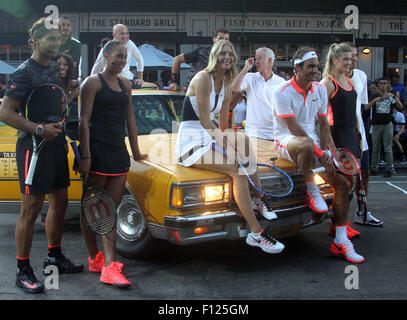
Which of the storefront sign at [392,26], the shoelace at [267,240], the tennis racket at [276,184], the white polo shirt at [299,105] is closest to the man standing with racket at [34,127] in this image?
the tennis racket at [276,184]

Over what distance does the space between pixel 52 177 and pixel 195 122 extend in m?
1.36

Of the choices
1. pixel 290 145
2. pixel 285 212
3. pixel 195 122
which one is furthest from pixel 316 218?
pixel 195 122

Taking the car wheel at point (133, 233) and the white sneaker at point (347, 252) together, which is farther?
the white sneaker at point (347, 252)

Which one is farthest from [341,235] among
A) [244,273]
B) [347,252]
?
[244,273]

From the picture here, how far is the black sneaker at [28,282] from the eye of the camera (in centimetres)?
392

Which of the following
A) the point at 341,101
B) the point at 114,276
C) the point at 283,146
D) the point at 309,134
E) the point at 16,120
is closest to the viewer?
the point at 16,120

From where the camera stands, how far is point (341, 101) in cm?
516

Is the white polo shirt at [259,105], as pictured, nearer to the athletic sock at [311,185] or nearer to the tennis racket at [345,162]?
the tennis racket at [345,162]

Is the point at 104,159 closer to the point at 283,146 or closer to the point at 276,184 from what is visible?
the point at 276,184

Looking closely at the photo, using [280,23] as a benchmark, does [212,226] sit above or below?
below

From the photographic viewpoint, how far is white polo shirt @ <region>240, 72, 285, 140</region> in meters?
5.94

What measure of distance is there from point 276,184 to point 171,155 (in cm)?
101

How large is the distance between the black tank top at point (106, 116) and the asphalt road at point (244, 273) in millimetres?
1194

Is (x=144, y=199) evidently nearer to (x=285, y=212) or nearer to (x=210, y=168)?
(x=210, y=168)
